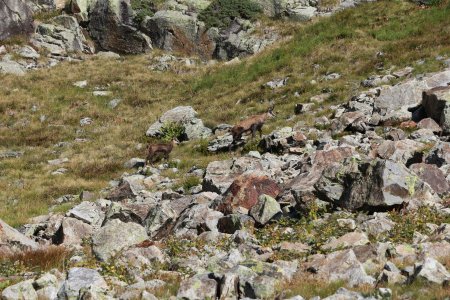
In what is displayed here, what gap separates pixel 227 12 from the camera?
52.3m

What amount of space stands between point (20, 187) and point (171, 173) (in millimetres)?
6684

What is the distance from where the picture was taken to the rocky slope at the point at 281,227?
798 cm

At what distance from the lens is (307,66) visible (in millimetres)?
33469

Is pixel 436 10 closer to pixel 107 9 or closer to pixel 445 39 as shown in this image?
pixel 445 39

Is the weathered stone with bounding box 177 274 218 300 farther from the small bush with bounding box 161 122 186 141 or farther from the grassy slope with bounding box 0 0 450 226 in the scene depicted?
the small bush with bounding box 161 122 186 141

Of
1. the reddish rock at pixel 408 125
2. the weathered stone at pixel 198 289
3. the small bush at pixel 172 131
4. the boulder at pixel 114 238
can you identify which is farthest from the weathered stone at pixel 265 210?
the small bush at pixel 172 131

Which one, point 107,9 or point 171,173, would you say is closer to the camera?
point 171,173

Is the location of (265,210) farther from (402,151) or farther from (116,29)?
(116,29)

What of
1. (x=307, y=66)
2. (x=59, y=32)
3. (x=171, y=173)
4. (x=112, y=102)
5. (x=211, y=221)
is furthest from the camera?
(x=59, y=32)

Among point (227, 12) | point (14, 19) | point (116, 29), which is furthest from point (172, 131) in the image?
point (14, 19)

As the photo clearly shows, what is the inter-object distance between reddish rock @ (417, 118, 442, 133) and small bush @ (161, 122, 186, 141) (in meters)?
13.5

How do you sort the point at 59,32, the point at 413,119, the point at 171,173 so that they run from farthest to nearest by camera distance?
1. the point at 59,32
2. the point at 171,173
3. the point at 413,119

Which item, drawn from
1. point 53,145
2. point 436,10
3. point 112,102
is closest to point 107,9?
point 112,102

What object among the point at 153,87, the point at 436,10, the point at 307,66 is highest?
the point at 436,10
